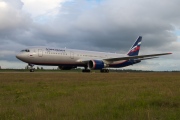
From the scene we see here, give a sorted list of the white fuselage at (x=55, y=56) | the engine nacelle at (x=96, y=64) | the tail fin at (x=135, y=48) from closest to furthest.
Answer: the white fuselage at (x=55, y=56), the engine nacelle at (x=96, y=64), the tail fin at (x=135, y=48)

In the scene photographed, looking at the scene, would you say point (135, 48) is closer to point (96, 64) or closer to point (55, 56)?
point (96, 64)

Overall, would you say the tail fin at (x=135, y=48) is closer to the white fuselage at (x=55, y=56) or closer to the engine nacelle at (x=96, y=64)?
the white fuselage at (x=55, y=56)

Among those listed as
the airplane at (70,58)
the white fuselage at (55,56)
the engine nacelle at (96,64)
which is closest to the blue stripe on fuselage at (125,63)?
the airplane at (70,58)

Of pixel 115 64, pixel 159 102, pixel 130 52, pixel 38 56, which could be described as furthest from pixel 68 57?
pixel 159 102

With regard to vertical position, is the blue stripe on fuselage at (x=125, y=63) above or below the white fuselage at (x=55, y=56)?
below

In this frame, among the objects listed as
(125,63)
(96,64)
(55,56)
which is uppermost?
(55,56)

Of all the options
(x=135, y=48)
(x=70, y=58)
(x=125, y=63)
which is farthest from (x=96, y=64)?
(x=135, y=48)

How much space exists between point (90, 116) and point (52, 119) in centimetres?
88

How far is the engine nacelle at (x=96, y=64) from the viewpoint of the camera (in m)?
43.1

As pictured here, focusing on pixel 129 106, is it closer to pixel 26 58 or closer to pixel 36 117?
pixel 36 117

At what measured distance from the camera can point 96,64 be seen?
1699 inches

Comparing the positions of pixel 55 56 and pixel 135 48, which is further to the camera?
pixel 135 48

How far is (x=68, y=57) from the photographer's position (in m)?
42.1

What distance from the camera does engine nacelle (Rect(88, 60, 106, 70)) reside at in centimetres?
4306
